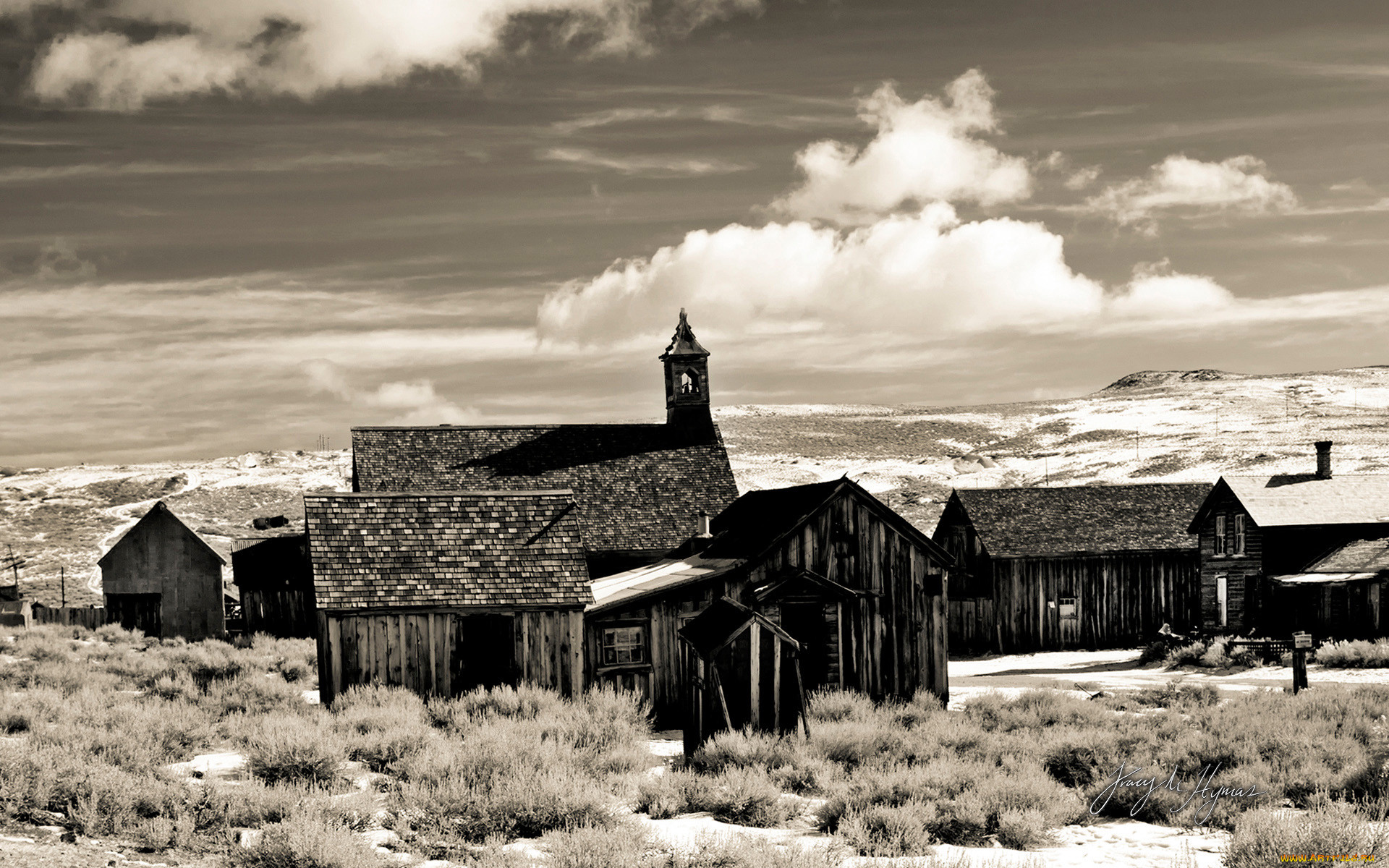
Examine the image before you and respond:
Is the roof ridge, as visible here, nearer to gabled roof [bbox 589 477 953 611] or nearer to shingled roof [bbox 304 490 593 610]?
shingled roof [bbox 304 490 593 610]

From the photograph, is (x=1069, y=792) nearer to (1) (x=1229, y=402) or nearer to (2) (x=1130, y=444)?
(2) (x=1130, y=444)

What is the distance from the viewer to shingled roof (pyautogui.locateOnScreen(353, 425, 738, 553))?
28.7 m

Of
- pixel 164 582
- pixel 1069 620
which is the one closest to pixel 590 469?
pixel 1069 620

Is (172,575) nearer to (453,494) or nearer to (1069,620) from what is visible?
(453,494)

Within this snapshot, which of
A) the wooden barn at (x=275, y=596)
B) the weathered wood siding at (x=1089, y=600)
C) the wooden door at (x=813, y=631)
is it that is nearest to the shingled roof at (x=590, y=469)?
the wooden door at (x=813, y=631)

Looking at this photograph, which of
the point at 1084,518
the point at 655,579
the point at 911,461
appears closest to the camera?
the point at 655,579

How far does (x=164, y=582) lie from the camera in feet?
128

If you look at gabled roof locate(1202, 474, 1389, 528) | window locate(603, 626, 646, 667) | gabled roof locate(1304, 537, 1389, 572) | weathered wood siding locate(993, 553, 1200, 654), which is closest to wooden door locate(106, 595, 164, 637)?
window locate(603, 626, 646, 667)

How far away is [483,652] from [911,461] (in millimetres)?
67125

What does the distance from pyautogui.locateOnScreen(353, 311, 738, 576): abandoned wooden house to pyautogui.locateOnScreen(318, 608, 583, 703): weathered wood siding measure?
6526 millimetres

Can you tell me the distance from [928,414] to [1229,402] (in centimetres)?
2836

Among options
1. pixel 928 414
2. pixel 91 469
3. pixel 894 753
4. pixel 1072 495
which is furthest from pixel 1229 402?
pixel 894 753

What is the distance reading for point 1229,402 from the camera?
115m
